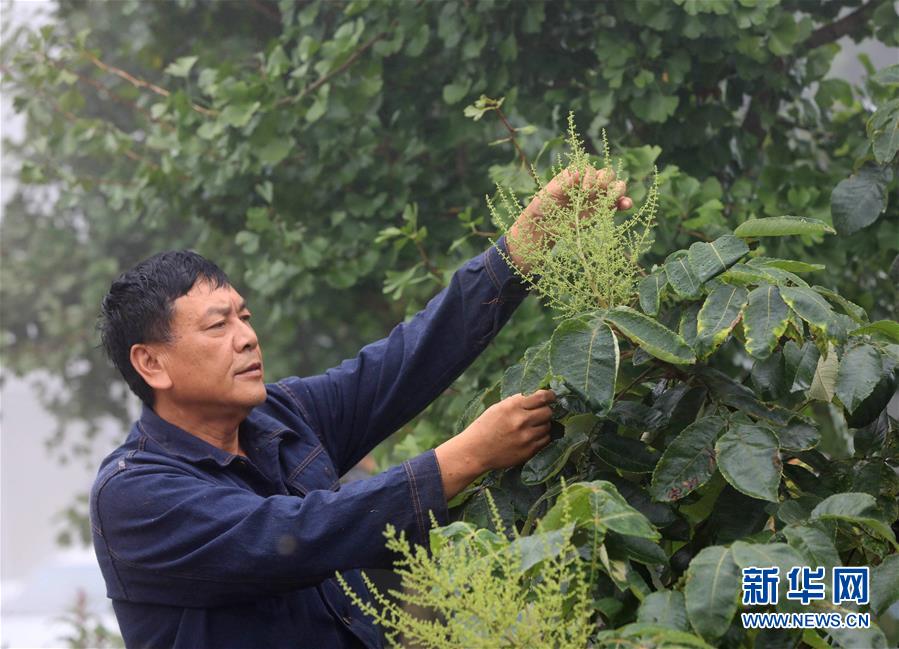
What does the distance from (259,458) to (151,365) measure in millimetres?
246

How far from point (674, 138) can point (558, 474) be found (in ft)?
4.54

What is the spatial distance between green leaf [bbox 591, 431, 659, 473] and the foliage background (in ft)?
3.11

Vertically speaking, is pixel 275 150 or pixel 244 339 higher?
pixel 275 150

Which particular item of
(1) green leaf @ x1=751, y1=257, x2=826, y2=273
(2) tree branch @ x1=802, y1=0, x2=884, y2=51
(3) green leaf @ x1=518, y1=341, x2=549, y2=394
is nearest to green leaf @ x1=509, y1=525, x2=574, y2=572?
(3) green leaf @ x1=518, y1=341, x2=549, y2=394

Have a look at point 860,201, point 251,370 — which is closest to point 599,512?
point 251,370

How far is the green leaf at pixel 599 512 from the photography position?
4.98 feet

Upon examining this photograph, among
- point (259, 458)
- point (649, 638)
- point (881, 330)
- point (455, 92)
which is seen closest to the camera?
point (649, 638)

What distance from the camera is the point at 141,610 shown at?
1984 mm

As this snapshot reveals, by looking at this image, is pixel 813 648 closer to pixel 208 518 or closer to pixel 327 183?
pixel 208 518

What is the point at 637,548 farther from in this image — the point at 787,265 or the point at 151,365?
the point at 151,365

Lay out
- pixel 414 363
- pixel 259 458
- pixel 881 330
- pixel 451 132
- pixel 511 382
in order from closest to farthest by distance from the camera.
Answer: pixel 881 330, pixel 511 382, pixel 259 458, pixel 414 363, pixel 451 132

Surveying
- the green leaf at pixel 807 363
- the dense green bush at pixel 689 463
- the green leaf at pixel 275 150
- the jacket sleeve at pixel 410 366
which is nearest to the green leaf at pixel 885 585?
the dense green bush at pixel 689 463

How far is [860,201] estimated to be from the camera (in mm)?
2328

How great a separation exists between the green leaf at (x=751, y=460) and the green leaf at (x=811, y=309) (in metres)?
0.16
